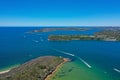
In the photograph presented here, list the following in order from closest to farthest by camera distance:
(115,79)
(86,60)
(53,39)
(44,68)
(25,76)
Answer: (25,76) → (115,79) → (44,68) → (86,60) → (53,39)

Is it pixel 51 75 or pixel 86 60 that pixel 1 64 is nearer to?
pixel 51 75

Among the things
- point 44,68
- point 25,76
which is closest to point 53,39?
point 44,68

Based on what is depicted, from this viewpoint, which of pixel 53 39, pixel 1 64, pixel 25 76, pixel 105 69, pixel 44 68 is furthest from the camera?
pixel 53 39

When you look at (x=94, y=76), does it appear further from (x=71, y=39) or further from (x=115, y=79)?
(x=71, y=39)

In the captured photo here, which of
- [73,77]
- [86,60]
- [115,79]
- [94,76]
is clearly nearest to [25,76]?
[73,77]

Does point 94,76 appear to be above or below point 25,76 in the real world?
below

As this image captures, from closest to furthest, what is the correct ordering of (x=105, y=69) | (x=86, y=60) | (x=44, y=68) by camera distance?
(x=44, y=68), (x=105, y=69), (x=86, y=60)

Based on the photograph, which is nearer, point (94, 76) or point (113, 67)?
point (94, 76)

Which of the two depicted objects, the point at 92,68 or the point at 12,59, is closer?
the point at 92,68

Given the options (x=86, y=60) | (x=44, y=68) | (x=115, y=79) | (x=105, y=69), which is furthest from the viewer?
(x=86, y=60)
